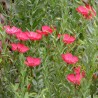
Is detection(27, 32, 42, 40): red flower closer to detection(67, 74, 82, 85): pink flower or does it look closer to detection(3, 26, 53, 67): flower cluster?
detection(3, 26, 53, 67): flower cluster

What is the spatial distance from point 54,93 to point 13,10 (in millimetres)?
1043

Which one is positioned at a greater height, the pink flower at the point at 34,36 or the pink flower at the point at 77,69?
the pink flower at the point at 34,36

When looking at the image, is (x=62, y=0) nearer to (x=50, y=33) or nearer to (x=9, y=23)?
(x=50, y=33)

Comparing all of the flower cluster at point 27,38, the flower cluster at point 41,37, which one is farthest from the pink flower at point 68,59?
the flower cluster at point 27,38

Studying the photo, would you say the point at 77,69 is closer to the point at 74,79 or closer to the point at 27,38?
the point at 74,79

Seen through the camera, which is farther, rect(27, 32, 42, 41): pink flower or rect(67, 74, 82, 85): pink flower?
rect(27, 32, 42, 41): pink flower

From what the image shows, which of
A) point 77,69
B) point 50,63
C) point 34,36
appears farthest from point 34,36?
point 77,69

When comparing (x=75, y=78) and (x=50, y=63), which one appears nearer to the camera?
(x=75, y=78)

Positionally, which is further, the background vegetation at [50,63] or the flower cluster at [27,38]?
the flower cluster at [27,38]

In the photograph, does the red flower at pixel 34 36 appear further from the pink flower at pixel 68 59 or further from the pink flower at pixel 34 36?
the pink flower at pixel 68 59

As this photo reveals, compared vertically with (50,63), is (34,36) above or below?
above

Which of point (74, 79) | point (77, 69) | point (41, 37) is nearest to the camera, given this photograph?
point (74, 79)

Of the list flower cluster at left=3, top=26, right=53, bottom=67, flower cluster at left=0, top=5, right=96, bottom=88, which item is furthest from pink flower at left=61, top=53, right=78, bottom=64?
flower cluster at left=3, top=26, right=53, bottom=67

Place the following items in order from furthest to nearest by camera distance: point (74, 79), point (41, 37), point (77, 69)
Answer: point (41, 37) < point (77, 69) < point (74, 79)
